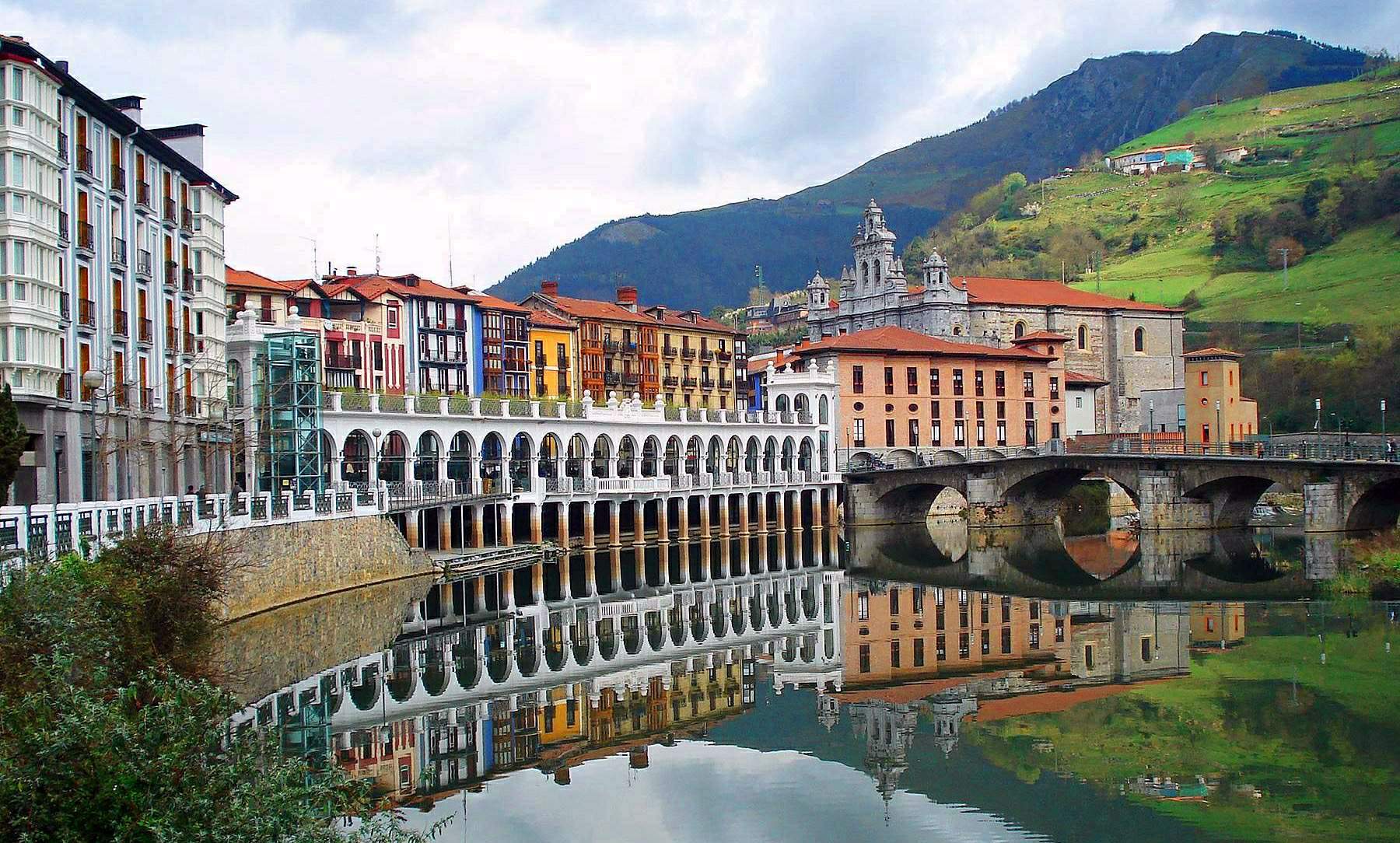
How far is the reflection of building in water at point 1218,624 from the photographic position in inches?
1569

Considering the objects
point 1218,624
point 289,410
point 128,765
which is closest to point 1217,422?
point 1218,624

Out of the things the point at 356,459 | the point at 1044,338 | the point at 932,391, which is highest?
the point at 1044,338

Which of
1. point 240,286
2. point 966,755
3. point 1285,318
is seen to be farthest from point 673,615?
point 1285,318

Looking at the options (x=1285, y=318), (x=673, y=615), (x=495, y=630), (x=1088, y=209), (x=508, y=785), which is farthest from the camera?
(x=1088, y=209)

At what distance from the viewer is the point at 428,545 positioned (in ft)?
216

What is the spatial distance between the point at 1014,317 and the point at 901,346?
25998 mm

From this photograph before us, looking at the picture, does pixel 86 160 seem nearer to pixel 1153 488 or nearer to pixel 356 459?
pixel 356 459

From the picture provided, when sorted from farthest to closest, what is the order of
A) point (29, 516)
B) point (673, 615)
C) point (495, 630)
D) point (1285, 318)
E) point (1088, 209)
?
point (1088, 209) → point (1285, 318) → point (673, 615) → point (495, 630) → point (29, 516)

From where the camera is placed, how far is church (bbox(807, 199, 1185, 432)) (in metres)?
112

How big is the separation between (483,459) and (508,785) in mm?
42420

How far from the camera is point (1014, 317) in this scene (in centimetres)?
11512

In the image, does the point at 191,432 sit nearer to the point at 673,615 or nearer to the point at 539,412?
the point at 673,615

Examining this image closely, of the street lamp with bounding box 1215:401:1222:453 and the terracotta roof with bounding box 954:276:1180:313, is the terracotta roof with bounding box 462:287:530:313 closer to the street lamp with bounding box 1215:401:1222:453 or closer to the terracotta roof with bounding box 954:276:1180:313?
the terracotta roof with bounding box 954:276:1180:313

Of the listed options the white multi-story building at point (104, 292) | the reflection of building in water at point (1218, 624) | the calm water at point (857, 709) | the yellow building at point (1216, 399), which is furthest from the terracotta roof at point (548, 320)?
the reflection of building in water at point (1218, 624)
